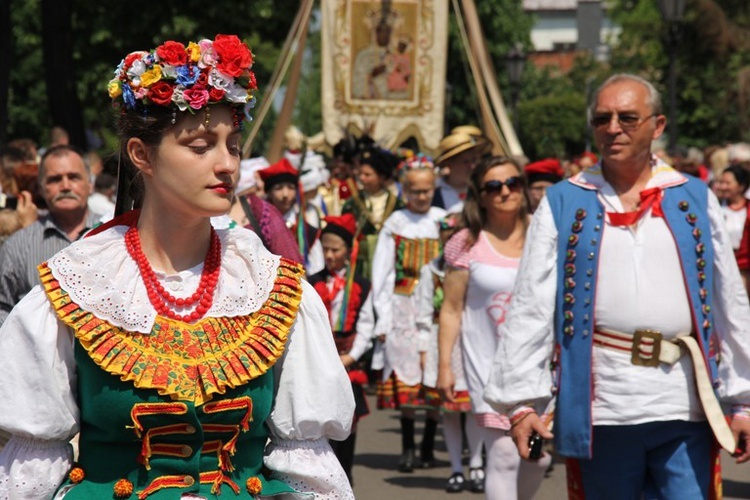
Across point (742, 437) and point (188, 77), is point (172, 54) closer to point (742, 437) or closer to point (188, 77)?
point (188, 77)

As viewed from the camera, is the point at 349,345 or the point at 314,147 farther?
the point at 314,147

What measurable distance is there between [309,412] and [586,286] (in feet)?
6.37

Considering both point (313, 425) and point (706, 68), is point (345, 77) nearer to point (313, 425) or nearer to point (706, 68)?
point (706, 68)

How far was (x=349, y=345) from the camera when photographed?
879cm

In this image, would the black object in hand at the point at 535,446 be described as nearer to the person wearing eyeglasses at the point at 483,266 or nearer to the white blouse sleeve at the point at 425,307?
the person wearing eyeglasses at the point at 483,266

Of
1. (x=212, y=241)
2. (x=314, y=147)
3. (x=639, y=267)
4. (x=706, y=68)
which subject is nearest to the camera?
(x=212, y=241)

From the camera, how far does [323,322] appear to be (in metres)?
3.68

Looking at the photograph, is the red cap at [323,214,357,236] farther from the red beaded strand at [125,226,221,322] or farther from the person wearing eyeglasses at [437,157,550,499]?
the red beaded strand at [125,226,221,322]

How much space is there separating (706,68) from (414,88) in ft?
56.1

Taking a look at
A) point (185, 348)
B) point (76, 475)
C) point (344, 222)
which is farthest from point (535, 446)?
point (344, 222)

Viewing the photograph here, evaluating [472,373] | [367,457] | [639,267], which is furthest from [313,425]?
[367,457]

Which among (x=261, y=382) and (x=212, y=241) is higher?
(x=212, y=241)

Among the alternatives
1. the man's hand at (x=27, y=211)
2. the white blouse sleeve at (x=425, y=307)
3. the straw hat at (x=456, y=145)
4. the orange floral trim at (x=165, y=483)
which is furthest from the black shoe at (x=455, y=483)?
the orange floral trim at (x=165, y=483)

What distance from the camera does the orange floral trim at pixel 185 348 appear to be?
3441 mm
